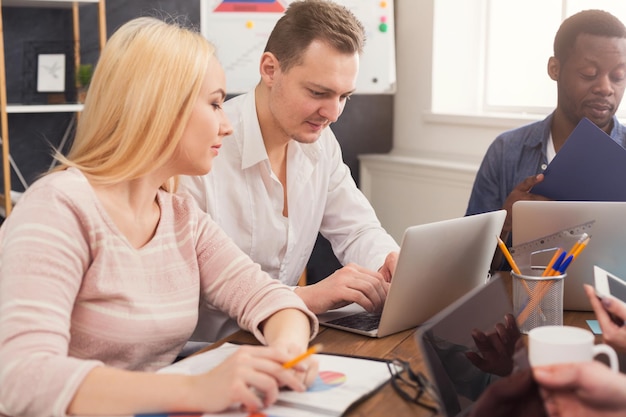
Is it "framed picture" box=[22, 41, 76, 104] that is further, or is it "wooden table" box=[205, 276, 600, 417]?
"framed picture" box=[22, 41, 76, 104]

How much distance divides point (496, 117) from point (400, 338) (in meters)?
1.95

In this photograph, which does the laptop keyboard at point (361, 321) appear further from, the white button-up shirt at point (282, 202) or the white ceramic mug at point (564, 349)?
the white ceramic mug at point (564, 349)

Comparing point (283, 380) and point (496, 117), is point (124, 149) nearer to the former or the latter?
point (283, 380)

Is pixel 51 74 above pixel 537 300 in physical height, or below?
above

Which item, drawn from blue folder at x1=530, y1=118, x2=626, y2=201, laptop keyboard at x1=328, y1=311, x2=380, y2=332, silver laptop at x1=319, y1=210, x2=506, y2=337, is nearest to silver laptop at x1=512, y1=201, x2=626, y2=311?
silver laptop at x1=319, y1=210, x2=506, y2=337

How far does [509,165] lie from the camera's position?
2.14 meters

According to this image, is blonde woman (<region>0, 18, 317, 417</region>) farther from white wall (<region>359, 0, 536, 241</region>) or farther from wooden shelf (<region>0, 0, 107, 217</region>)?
white wall (<region>359, 0, 536, 241</region>)

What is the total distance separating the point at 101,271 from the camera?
1202mm

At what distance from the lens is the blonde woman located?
998 millimetres

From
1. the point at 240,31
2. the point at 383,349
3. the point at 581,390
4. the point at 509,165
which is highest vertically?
the point at 240,31

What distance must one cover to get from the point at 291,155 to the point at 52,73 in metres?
1.30

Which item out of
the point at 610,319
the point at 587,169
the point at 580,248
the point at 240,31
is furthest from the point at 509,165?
the point at 240,31

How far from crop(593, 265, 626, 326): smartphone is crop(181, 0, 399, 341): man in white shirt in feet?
Result: 1.99

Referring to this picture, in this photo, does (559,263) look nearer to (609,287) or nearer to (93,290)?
(609,287)
